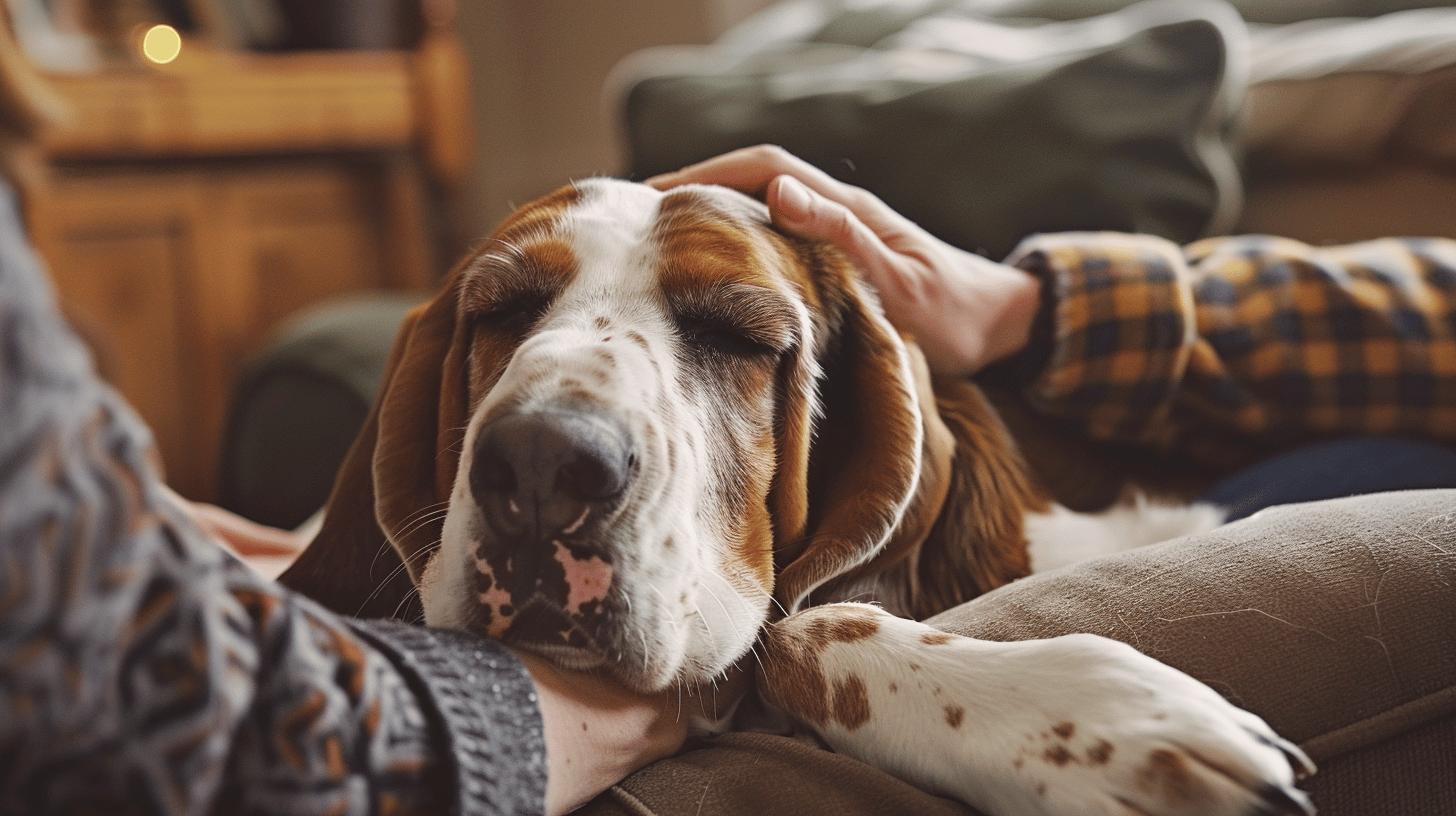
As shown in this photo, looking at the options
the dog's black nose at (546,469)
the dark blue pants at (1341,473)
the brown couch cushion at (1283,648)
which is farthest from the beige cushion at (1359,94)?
the dog's black nose at (546,469)

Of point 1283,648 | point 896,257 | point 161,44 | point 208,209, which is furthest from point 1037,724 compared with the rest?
point 161,44

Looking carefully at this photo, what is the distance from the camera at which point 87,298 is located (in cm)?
498

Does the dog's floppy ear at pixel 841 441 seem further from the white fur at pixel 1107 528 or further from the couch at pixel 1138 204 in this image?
the white fur at pixel 1107 528

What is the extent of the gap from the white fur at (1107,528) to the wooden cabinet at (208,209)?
3.90m

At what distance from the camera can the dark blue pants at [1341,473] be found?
172cm

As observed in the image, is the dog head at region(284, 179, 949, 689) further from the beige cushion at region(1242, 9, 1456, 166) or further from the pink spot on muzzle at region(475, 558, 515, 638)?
the beige cushion at region(1242, 9, 1456, 166)

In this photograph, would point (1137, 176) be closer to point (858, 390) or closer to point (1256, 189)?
point (1256, 189)

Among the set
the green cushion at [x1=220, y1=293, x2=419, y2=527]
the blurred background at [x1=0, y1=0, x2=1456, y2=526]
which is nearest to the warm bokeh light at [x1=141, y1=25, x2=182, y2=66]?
the blurred background at [x1=0, y1=0, x2=1456, y2=526]

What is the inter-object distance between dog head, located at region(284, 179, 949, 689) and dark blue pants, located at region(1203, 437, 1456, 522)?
0.52 metres

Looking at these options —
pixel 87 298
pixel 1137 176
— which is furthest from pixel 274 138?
pixel 1137 176

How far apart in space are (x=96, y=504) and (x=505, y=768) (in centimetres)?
38

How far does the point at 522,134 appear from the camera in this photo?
668 centimetres

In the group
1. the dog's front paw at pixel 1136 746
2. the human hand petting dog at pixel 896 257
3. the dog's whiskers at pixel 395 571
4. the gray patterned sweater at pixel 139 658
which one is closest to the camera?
the gray patterned sweater at pixel 139 658

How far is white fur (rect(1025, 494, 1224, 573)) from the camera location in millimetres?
1711
